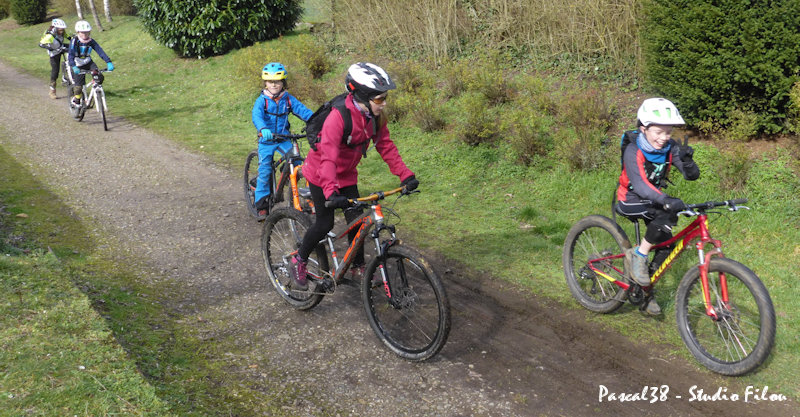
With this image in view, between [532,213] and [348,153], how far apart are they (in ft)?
11.9

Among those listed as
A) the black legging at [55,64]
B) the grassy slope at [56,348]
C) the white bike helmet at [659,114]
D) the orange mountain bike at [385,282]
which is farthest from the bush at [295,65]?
the white bike helmet at [659,114]

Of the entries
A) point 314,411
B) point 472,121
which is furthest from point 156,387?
point 472,121

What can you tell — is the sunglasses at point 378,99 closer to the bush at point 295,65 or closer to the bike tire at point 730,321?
the bike tire at point 730,321

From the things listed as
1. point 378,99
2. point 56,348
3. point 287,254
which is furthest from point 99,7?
point 378,99

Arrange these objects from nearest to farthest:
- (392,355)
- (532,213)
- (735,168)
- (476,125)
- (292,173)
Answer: (392,355) < (292,173) < (735,168) < (532,213) < (476,125)

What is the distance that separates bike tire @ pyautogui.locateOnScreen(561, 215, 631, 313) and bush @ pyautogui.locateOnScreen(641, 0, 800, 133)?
3.30 meters

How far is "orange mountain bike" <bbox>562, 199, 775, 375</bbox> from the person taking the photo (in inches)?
174

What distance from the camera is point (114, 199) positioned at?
9.00m

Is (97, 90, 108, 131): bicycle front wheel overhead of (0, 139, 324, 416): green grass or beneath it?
beneath

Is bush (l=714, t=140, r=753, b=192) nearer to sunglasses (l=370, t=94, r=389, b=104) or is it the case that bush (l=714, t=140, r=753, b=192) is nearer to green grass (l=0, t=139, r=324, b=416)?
sunglasses (l=370, t=94, r=389, b=104)

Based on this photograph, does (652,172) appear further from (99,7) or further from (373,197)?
(99,7)

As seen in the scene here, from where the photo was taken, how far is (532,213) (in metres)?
8.19

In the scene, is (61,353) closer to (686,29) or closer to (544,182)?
(544,182)

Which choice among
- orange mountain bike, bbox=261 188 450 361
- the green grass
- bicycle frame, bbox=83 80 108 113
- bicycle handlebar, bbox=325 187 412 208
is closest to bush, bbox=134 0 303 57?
bicycle frame, bbox=83 80 108 113
